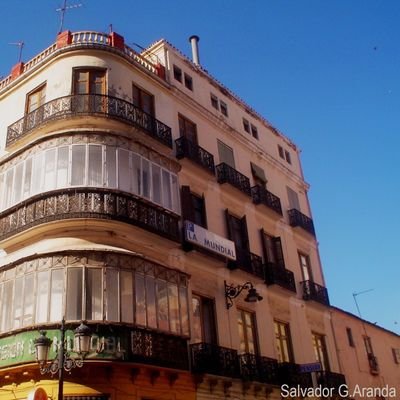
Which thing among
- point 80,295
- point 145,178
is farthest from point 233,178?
point 80,295

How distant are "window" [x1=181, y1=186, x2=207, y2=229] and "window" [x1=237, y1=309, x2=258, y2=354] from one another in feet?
11.7

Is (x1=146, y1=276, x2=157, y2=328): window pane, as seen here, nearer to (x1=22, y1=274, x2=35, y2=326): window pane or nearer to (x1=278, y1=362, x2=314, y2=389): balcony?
(x1=22, y1=274, x2=35, y2=326): window pane

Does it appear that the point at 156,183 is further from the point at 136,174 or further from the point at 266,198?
the point at 266,198

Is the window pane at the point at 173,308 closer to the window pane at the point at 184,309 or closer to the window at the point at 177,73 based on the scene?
the window pane at the point at 184,309

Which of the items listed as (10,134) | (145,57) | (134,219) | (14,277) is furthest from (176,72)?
(14,277)

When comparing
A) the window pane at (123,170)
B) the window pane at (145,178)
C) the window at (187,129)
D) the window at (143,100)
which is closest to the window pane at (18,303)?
the window pane at (123,170)

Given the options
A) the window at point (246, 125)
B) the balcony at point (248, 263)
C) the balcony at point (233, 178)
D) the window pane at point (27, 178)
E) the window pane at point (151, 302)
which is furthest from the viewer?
the window at point (246, 125)

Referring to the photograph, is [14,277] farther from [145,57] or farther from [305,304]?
[305,304]

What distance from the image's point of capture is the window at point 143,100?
Answer: 18.8 meters

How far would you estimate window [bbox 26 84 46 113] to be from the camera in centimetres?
1831

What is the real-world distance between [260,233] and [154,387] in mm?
9510

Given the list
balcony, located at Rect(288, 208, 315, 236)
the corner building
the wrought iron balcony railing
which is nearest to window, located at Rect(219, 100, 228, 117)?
the corner building

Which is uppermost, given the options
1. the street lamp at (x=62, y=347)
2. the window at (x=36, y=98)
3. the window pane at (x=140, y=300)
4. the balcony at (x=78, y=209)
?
the window at (x=36, y=98)

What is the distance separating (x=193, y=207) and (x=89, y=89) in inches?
209
